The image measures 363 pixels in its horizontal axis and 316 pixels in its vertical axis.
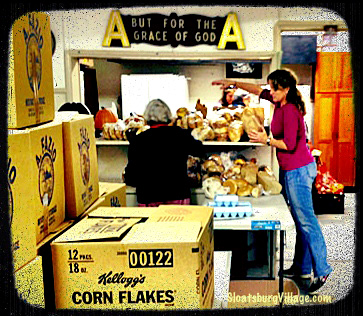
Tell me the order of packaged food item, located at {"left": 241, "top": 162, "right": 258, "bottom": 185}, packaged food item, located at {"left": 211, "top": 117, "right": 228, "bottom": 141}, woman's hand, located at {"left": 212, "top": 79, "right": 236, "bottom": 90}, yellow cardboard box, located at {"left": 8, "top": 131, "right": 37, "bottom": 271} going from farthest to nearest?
woman's hand, located at {"left": 212, "top": 79, "right": 236, "bottom": 90} → packaged food item, located at {"left": 211, "top": 117, "right": 228, "bottom": 141} → packaged food item, located at {"left": 241, "top": 162, "right": 258, "bottom": 185} → yellow cardboard box, located at {"left": 8, "top": 131, "right": 37, "bottom": 271}

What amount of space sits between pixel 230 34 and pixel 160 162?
88 centimetres

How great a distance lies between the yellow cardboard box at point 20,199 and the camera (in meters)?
0.62

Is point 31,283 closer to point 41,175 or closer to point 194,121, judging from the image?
point 41,175

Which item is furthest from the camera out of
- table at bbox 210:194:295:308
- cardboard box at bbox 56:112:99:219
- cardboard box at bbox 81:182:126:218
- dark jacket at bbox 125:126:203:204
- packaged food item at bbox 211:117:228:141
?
packaged food item at bbox 211:117:228:141

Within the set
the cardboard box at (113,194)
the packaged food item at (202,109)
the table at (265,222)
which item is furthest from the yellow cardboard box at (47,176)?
the packaged food item at (202,109)

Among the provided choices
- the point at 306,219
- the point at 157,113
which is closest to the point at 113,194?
the point at 157,113

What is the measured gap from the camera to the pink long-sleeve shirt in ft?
7.31

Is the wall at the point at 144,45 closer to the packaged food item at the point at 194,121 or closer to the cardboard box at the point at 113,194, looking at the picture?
the packaged food item at the point at 194,121

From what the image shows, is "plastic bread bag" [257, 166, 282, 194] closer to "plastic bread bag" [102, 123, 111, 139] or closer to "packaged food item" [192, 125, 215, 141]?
"packaged food item" [192, 125, 215, 141]

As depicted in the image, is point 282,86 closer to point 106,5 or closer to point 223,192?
point 223,192

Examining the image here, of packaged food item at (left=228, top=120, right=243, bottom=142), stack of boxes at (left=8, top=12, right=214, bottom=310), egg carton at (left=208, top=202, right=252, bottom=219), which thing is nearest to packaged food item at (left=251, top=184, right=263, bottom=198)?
packaged food item at (left=228, top=120, right=243, bottom=142)

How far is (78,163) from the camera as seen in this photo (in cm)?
98

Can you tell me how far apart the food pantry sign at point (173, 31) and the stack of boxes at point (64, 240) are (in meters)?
1.63

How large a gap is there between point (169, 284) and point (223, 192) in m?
1.56
